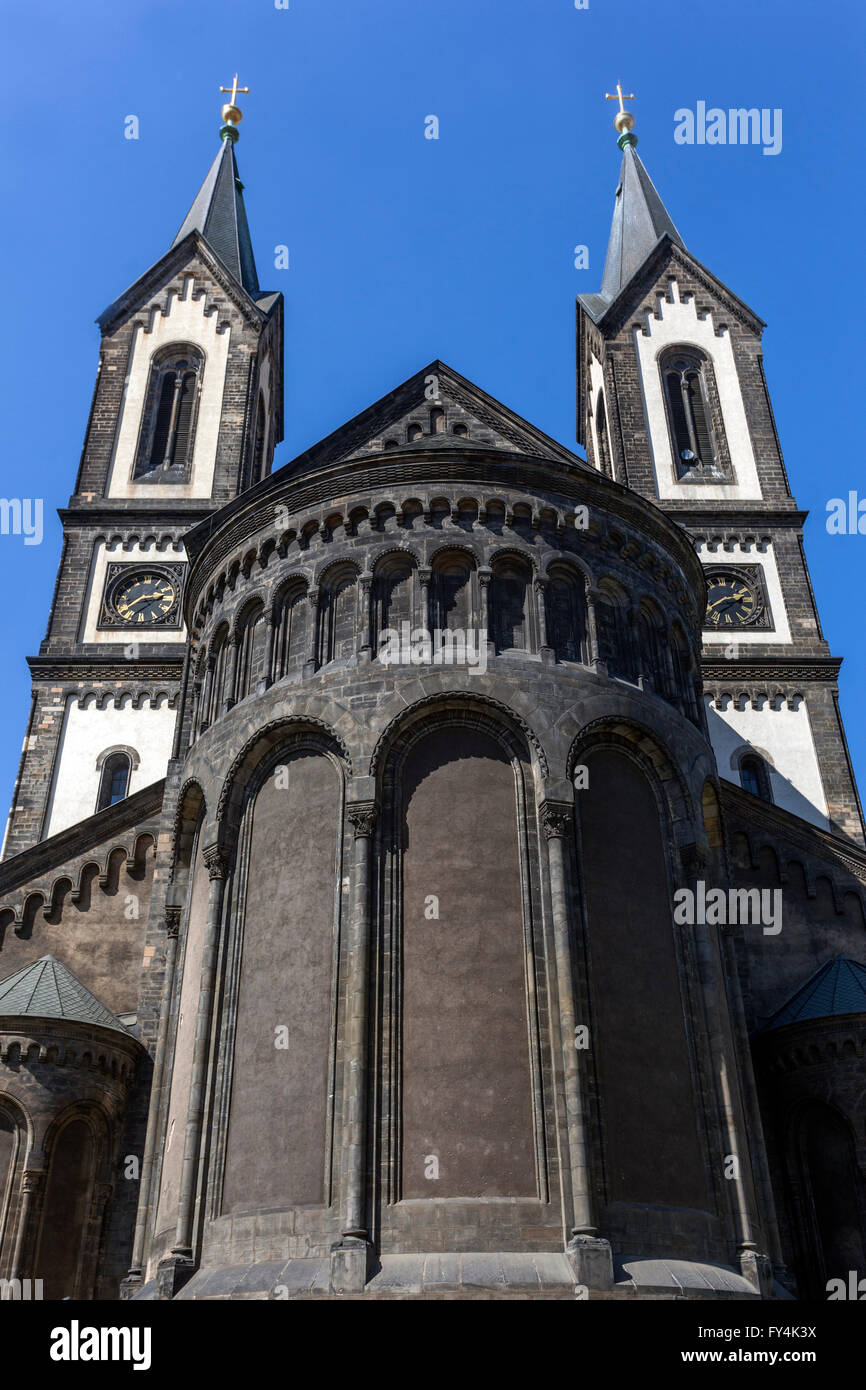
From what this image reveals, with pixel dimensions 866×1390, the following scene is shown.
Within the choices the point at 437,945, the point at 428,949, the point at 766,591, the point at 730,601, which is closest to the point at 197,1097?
the point at 428,949

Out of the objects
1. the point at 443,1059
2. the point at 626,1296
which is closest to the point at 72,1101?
the point at 443,1059

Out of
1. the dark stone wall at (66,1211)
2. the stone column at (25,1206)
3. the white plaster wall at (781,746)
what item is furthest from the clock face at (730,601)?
the stone column at (25,1206)

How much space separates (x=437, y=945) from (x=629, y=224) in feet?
134

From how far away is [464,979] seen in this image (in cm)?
1745

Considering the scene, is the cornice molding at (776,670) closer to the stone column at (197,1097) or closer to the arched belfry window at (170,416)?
the arched belfry window at (170,416)

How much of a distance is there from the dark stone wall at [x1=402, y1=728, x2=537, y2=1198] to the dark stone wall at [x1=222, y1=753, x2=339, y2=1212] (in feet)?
4.19

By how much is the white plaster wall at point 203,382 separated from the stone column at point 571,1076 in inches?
980

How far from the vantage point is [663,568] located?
22.9 m

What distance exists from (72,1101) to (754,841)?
1573 centimetres

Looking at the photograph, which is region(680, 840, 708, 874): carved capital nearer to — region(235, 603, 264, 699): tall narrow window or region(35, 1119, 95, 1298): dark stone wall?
region(235, 603, 264, 699): tall narrow window

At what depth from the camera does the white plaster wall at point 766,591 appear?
36500 millimetres

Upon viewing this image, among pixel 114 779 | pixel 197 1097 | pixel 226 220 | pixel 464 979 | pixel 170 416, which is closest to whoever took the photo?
pixel 464 979

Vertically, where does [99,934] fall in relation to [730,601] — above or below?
below

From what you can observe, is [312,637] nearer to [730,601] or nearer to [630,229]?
[730,601]
